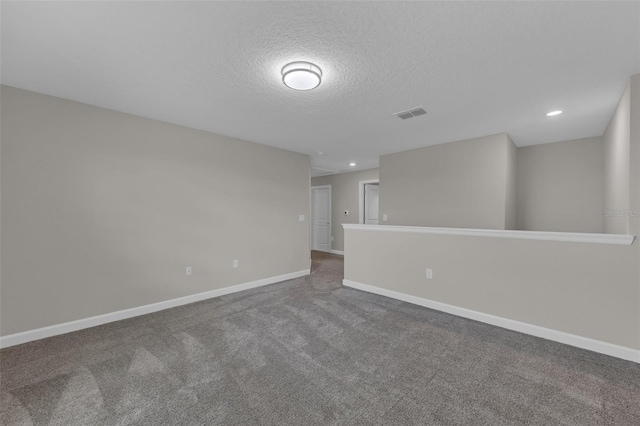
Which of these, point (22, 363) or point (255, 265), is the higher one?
point (255, 265)

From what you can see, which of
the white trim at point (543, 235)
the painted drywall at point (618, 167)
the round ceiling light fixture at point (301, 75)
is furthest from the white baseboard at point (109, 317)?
the painted drywall at point (618, 167)

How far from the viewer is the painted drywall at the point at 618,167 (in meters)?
2.38

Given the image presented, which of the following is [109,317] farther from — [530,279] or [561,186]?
[561,186]

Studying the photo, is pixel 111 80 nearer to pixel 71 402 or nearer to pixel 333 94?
pixel 333 94

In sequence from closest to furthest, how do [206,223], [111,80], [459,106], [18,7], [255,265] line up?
1. [18,7]
2. [111,80]
3. [459,106]
4. [206,223]
5. [255,265]

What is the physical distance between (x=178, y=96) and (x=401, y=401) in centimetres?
334

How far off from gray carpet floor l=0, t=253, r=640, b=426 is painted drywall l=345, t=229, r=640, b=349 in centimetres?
26

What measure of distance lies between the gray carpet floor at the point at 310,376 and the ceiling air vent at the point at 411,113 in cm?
250

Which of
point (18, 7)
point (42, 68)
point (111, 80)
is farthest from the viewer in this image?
point (111, 80)

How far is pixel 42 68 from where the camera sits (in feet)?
6.97

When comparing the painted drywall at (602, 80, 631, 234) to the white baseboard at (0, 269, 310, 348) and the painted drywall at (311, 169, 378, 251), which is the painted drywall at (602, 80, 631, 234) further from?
the white baseboard at (0, 269, 310, 348)

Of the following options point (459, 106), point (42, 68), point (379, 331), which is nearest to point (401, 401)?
point (379, 331)

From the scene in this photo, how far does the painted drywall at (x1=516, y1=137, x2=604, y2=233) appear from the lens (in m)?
3.97

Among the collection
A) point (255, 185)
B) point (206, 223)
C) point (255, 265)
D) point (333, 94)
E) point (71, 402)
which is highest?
point (333, 94)
